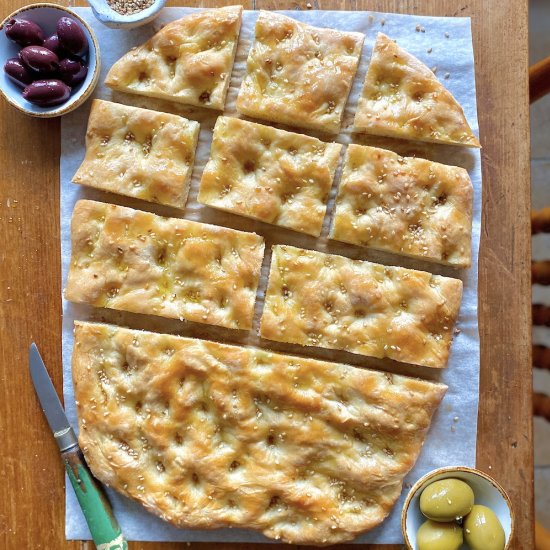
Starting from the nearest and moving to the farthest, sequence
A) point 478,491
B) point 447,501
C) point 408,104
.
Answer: point 447,501 < point 478,491 < point 408,104

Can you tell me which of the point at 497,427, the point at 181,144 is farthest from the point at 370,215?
the point at 497,427

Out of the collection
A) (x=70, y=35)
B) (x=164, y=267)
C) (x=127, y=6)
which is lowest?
(x=164, y=267)

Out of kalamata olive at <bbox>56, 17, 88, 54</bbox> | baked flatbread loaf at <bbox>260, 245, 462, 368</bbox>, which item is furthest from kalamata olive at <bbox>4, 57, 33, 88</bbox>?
baked flatbread loaf at <bbox>260, 245, 462, 368</bbox>

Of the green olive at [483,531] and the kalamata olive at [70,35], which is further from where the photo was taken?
the kalamata olive at [70,35]

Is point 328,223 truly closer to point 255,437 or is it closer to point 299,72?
point 299,72

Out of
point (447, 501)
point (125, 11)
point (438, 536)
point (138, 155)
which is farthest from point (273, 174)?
point (438, 536)

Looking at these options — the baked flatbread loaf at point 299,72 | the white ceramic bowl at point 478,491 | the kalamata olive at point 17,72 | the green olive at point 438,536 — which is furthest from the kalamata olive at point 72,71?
the green olive at point 438,536

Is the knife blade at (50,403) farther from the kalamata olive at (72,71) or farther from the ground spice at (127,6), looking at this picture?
the ground spice at (127,6)
